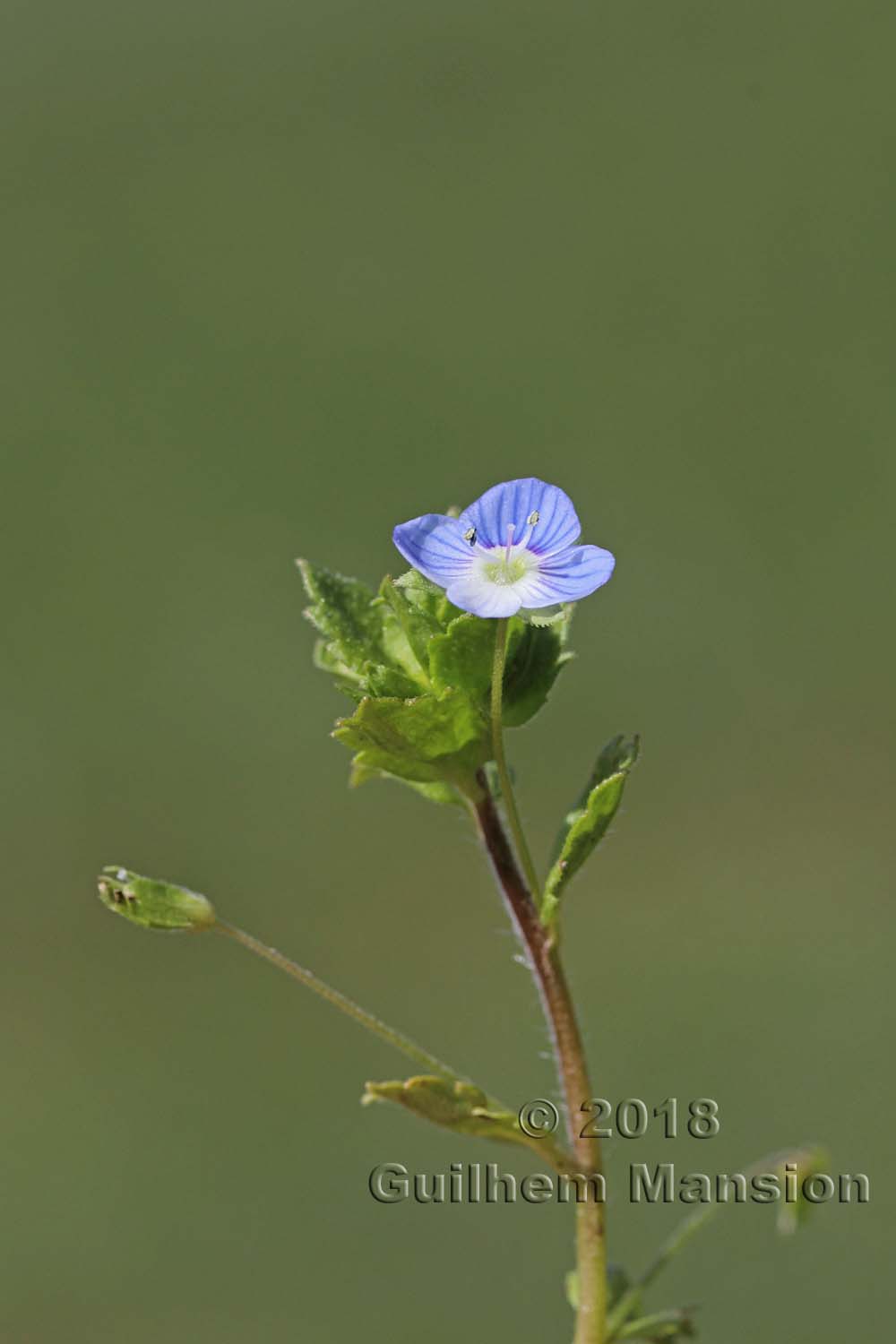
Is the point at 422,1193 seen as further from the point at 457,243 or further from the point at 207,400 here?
the point at 457,243

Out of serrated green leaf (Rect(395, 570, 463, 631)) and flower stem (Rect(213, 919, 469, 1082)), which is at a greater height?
serrated green leaf (Rect(395, 570, 463, 631))

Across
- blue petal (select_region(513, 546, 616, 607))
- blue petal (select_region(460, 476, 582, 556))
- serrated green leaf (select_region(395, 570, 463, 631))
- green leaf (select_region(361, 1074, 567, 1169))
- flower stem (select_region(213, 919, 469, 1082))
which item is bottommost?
green leaf (select_region(361, 1074, 567, 1169))

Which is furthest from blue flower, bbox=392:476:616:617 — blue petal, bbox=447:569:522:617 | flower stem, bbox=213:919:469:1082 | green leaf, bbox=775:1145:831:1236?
green leaf, bbox=775:1145:831:1236

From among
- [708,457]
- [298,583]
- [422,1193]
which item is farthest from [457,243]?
[422,1193]

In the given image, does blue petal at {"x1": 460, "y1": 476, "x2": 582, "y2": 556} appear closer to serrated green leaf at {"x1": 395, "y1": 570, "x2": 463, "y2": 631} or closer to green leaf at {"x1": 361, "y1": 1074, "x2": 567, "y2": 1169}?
serrated green leaf at {"x1": 395, "y1": 570, "x2": 463, "y2": 631}

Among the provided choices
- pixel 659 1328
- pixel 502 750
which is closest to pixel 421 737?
pixel 502 750
